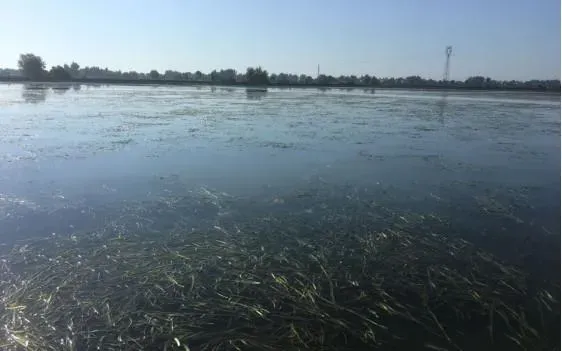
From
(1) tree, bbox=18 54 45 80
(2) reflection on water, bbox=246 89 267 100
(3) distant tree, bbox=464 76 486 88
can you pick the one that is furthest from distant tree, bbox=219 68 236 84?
(3) distant tree, bbox=464 76 486 88

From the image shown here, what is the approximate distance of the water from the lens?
8.35m

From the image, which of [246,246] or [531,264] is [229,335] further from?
[531,264]

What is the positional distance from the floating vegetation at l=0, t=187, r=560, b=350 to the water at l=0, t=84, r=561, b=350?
0.76 m

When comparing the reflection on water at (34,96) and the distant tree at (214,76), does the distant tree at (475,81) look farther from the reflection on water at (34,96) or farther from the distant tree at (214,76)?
the reflection on water at (34,96)

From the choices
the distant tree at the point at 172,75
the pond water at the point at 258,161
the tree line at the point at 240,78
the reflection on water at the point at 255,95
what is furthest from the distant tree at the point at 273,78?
the pond water at the point at 258,161

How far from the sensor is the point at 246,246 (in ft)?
23.6

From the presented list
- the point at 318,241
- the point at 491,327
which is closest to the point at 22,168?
the point at 318,241

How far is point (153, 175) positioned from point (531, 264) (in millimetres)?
9459

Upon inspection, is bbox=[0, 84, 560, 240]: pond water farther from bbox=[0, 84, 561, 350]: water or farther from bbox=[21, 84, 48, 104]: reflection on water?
bbox=[21, 84, 48, 104]: reflection on water

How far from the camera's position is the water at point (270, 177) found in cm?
835

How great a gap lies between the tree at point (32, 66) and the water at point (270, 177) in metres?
108

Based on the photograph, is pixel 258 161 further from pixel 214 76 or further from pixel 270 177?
pixel 214 76

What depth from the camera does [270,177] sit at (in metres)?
12.0

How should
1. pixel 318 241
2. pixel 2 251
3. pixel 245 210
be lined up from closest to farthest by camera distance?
pixel 2 251
pixel 318 241
pixel 245 210
